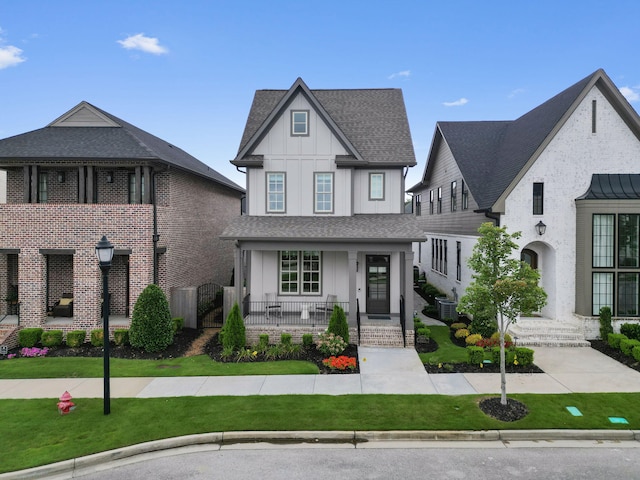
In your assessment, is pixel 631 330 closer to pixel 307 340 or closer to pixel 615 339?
pixel 615 339

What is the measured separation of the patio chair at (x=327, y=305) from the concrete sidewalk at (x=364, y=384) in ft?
13.6

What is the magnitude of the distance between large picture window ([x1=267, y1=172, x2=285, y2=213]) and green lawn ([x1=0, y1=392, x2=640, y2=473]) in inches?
352

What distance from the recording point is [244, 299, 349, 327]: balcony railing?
16266 mm

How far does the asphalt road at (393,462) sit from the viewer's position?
24.1 ft

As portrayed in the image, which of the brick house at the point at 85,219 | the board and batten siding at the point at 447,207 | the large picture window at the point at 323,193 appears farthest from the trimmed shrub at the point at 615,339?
the brick house at the point at 85,219

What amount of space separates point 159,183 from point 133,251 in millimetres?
3428

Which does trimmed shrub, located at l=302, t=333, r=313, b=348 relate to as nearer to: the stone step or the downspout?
the downspout

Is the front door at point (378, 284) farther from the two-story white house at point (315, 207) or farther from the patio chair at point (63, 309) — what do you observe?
the patio chair at point (63, 309)

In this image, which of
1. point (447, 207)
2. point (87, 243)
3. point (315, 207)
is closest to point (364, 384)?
point (315, 207)

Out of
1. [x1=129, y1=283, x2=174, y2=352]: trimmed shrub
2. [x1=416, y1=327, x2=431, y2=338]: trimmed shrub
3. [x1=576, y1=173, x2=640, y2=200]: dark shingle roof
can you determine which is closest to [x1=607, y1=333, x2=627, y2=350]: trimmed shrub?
[x1=576, y1=173, x2=640, y2=200]: dark shingle roof

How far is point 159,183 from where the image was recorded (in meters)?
17.6

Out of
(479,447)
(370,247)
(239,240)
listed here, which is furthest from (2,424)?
(370,247)

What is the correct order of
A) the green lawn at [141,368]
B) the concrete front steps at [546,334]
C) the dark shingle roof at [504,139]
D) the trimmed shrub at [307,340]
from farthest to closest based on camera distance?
1. the dark shingle roof at [504,139]
2. the concrete front steps at [546,334]
3. the trimmed shrub at [307,340]
4. the green lawn at [141,368]

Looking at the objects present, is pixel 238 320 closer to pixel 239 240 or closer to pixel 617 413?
pixel 239 240
